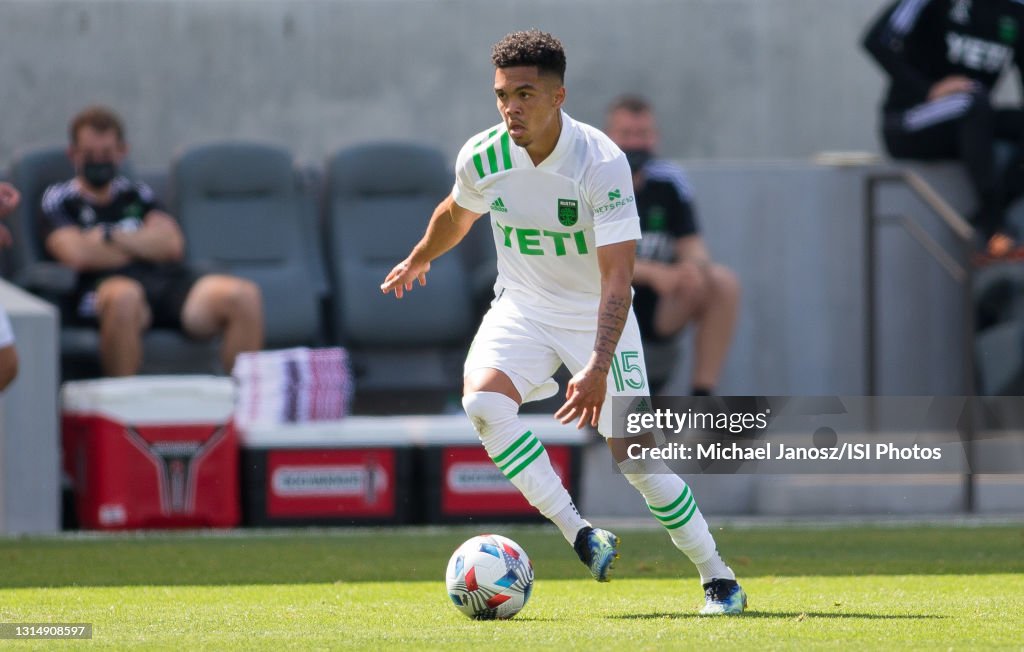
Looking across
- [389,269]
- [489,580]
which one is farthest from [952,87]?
[489,580]

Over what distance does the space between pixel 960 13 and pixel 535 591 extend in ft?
21.4

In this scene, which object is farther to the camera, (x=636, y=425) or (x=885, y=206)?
(x=885, y=206)

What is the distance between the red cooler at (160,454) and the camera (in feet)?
30.3

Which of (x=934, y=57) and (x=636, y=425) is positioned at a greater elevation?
(x=934, y=57)

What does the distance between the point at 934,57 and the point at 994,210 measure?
1.13 metres

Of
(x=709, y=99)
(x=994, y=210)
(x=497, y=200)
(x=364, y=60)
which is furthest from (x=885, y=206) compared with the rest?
(x=497, y=200)

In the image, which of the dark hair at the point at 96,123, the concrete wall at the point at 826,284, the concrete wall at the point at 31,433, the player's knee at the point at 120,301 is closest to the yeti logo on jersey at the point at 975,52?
the concrete wall at the point at 826,284

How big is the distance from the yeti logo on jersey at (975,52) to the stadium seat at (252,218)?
4285 millimetres

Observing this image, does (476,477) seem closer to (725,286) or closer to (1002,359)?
(725,286)

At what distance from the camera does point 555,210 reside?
19.6 ft

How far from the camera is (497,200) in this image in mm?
6070

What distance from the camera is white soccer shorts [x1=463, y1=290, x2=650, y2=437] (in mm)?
5980

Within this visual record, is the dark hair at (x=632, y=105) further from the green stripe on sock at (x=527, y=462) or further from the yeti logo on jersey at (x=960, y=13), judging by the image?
the green stripe on sock at (x=527, y=462)

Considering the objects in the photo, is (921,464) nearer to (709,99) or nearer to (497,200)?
(709,99)
